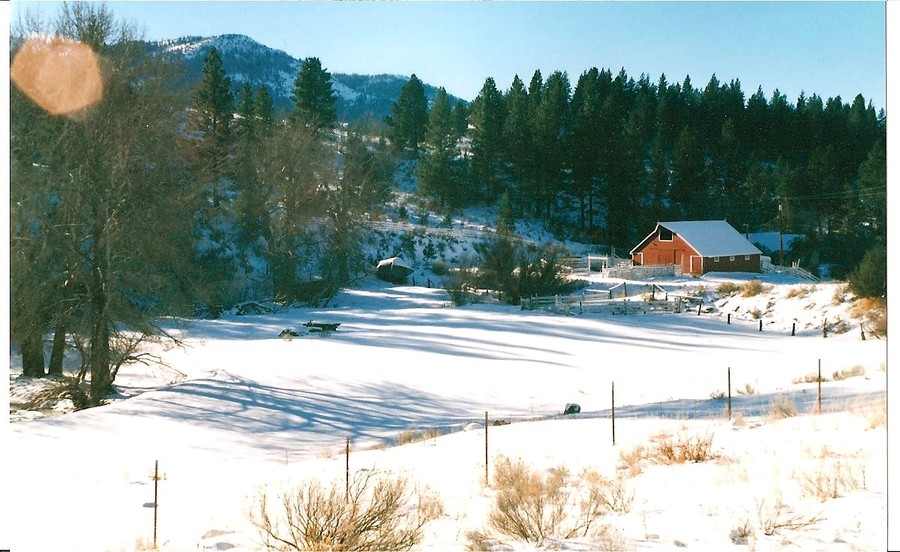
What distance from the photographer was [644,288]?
4106 cm

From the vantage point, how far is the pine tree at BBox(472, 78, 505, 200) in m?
44.7

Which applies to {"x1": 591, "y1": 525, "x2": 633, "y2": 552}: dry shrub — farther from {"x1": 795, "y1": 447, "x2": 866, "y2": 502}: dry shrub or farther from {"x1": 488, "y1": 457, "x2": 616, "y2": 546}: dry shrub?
{"x1": 795, "y1": 447, "x2": 866, "y2": 502}: dry shrub

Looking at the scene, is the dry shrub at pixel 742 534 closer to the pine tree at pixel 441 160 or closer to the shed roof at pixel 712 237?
the pine tree at pixel 441 160

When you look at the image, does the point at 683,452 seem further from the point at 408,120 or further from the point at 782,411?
the point at 408,120

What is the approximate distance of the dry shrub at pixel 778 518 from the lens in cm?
626

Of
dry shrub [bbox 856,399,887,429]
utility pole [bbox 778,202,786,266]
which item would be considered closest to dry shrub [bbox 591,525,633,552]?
dry shrub [bbox 856,399,887,429]

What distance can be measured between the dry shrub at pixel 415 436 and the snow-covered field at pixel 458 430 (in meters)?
0.33

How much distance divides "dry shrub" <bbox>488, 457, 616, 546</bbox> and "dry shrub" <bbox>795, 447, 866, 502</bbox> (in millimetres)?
2049

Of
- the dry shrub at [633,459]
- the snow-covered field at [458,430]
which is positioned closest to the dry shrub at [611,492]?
the snow-covered field at [458,430]

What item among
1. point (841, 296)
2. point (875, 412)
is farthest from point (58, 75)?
point (841, 296)

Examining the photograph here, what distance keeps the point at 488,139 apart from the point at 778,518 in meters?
39.7

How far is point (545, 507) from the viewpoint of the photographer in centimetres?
711

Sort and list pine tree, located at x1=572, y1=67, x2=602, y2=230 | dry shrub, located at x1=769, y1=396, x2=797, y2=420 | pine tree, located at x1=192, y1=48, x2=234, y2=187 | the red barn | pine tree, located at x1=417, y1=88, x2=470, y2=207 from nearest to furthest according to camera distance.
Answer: dry shrub, located at x1=769, y1=396, x2=797, y2=420 → pine tree, located at x1=192, y1=48, x2=234, y2=187 → the red barn → pine tree, located at x1=417, y1=88, x2=470, y2=207 → pine tree, located at x1=572, y1=67, x2=602, y2=230

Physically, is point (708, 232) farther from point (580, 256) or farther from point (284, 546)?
point (284, 546)
